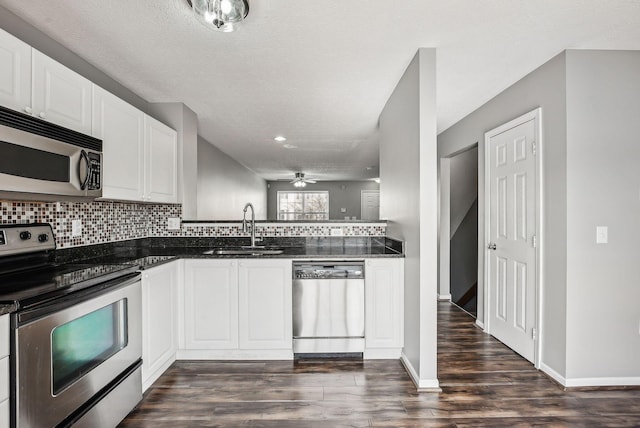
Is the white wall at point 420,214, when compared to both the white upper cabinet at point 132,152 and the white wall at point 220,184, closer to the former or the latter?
the white upper cabinet at point 132,152

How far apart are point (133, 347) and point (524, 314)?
295cm

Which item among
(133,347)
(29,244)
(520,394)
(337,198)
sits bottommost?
(520,394)

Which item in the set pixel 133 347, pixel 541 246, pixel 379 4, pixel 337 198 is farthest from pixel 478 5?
pixel 337 198

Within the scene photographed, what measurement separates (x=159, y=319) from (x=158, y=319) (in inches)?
0.7

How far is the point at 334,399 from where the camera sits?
7.48 feet

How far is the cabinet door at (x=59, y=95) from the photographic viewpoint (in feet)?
5.88

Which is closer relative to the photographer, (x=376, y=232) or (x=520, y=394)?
(x=520, y=394)

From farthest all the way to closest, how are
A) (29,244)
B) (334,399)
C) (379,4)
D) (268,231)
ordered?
(268,231) < (334,399) < (29,244) < (379,4)

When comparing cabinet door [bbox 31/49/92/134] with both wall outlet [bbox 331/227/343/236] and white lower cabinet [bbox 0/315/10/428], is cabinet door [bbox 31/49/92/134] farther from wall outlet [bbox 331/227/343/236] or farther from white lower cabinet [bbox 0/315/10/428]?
wall outlet [bbox 331/227/343/236]

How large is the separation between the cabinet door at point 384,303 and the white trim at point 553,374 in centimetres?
106

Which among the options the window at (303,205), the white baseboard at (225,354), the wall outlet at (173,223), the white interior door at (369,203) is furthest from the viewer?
the window at (303,205)

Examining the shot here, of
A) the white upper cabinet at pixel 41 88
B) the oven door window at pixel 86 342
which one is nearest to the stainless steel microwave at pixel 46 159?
the white upper cabinet at pixel 41 88

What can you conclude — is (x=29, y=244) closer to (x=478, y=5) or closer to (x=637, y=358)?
(x=478, y=5)

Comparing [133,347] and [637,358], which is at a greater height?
[133,347]
